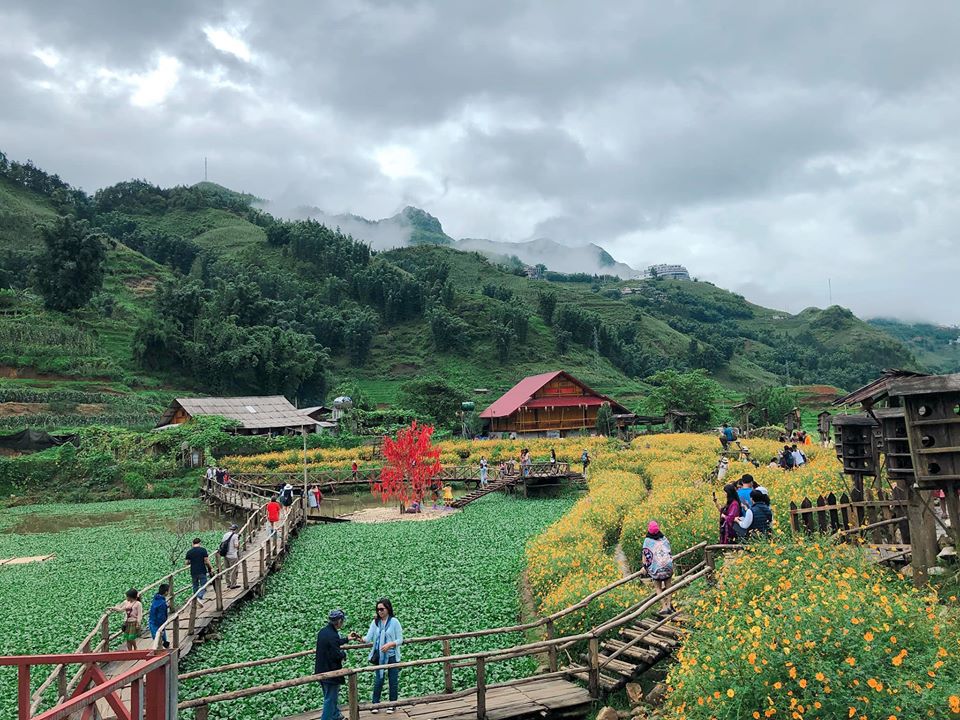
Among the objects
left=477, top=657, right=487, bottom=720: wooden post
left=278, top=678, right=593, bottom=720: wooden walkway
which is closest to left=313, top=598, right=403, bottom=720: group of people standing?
left=278, top=678, right=593, bottom=720: wooden walkway

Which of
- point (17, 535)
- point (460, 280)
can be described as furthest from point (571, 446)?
point (460, 280)

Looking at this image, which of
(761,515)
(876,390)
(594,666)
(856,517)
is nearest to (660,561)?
(761,515)

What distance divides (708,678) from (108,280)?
10546cm

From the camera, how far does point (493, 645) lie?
13211 millimetres

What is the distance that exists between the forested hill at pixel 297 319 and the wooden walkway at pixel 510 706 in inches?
2522

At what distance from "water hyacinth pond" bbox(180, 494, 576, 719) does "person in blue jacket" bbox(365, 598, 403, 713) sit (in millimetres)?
1506

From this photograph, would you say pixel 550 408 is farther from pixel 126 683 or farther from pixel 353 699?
pixel 126 683

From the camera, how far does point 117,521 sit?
33.1m

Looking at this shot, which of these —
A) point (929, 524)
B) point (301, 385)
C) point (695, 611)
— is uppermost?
point (301, 385)

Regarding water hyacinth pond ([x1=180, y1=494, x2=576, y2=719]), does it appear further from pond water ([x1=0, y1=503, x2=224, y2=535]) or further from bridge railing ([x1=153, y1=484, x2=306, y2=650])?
pond water ([x1=0, y1=503, x2=224, y2=535])

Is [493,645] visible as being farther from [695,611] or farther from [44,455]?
[44,455]

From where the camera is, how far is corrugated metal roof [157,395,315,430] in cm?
5253

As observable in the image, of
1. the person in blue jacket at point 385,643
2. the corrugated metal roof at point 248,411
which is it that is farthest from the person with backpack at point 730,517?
the corrugated metal roof at point 248,411

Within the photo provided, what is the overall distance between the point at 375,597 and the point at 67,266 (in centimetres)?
7307
